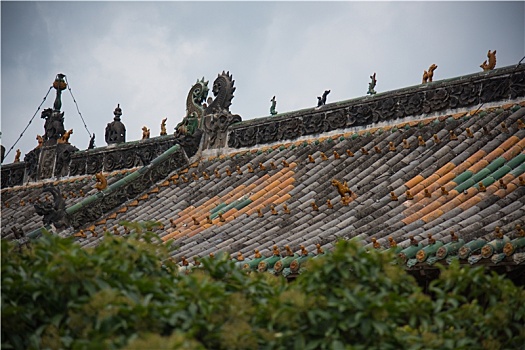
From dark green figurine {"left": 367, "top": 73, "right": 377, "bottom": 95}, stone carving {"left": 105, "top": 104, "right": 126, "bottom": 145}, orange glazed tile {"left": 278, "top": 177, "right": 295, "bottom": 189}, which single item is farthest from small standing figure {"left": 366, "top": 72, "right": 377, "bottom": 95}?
stone carving {"left": 105, "top": 104, "right": 126, "bottom": 145}

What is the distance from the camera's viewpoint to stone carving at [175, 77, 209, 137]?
17109 mm

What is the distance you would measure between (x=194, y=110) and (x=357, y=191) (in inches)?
216

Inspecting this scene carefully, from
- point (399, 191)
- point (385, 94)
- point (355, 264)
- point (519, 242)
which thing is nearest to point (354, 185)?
point (399, 191)

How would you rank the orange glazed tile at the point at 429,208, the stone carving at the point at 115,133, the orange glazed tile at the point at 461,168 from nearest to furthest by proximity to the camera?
the orange glazed tile at the point at 429,208, the orange glazed tile at the point at 461,168, the stone carving at the point at 115,133

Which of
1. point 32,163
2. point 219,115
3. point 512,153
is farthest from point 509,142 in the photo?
point 32,163

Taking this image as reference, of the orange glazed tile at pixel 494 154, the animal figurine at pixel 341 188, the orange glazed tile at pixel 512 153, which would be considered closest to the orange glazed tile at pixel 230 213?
the animal figurine at pixel 341 188

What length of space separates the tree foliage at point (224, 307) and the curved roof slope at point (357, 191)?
3367mm

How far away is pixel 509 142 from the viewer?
477 inches

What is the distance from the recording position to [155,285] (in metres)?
6.17

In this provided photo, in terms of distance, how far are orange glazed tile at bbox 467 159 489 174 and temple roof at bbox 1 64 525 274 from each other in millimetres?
25

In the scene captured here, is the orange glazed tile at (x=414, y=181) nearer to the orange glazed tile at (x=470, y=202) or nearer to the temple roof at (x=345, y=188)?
the temple roof at (x=345, y=188)

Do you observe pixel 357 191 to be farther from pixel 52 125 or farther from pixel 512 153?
pixel 52 125

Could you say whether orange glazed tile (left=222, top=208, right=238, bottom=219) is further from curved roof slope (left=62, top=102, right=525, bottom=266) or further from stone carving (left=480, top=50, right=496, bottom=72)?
stone carving (left=480, top=50, right=496, bottom=72)

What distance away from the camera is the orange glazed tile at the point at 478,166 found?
1179 centimetres
